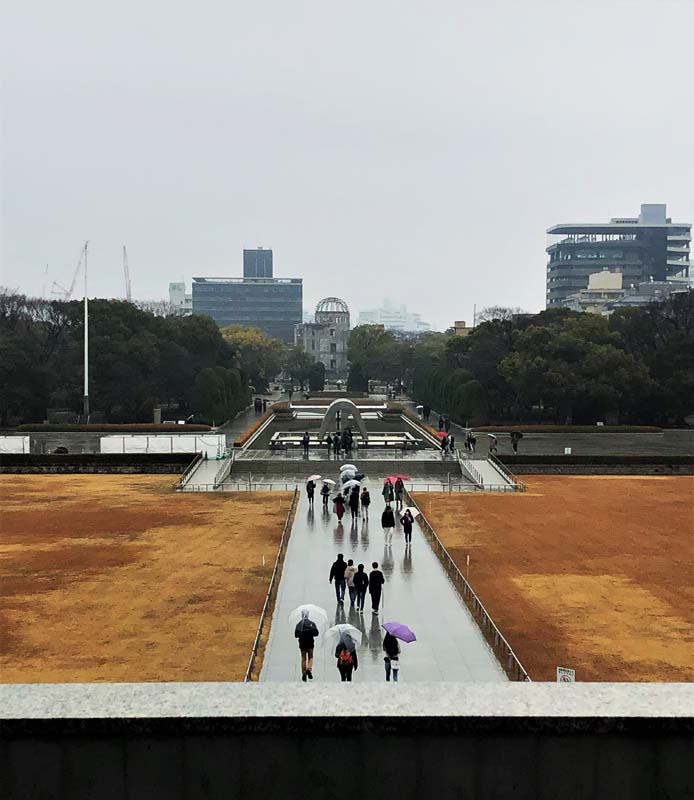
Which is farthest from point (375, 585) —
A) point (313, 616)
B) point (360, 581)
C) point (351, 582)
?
point (313, 616)

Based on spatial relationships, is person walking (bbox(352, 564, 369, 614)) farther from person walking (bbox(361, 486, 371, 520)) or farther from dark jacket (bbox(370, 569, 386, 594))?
person walking (bbox(361, 486, 371, 520))

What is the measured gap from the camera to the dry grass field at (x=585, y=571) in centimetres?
1372

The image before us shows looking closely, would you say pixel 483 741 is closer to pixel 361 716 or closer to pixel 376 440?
pixel 361 716

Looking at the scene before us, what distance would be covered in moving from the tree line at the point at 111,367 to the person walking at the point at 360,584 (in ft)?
129

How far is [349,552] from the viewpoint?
20297mm

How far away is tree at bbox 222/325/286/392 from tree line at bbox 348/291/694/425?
93.6 ft

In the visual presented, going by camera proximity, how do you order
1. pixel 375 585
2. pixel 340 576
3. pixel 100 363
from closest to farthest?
pixel 375 585 → pixel 340 576 → pixel 100 363

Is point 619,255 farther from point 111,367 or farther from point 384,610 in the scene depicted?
point 384,610

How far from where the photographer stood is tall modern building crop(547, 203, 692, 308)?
144m

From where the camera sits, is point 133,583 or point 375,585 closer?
point 375,585

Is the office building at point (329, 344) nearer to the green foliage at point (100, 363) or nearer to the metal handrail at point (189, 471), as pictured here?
the green foliage at point (100, 363)

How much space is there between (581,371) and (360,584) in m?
39.0

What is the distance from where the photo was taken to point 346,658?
1153 centimetres

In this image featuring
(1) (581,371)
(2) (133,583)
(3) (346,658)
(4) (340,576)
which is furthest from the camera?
(1) (581,371)
